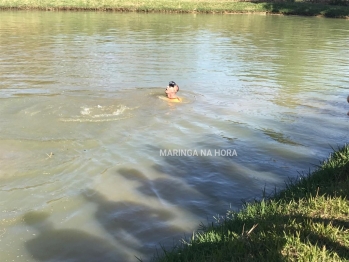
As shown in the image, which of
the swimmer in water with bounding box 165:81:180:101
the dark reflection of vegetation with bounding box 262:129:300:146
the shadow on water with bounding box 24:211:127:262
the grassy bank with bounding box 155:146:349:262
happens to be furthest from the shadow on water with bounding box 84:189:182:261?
the swimmer in water with bounding box 165:81:180:101

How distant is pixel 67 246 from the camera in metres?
4.81

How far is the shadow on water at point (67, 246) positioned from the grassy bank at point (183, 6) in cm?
4357

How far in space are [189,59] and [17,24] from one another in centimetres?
1875

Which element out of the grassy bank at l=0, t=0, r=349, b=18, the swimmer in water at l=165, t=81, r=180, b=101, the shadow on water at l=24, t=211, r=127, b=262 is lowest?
the shadow on water at l=24, t=211, r=127, b=262

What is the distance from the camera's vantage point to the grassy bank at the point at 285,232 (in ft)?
12.1

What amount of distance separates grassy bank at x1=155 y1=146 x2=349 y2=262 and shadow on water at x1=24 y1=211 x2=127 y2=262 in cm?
76

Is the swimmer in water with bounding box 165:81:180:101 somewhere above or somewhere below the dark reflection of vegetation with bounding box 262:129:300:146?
above

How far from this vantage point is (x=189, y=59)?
59.9 feet

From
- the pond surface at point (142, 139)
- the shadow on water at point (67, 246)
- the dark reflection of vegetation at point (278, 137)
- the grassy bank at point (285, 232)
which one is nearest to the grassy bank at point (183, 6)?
the pond surface at point (142, 139)

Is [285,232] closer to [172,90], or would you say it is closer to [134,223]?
[134,223]

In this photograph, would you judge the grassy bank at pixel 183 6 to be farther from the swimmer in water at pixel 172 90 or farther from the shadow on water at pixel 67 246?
the shadow on water at pixel 67 246

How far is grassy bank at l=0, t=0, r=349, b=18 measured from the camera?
44500mm

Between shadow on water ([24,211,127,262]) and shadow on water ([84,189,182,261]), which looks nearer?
shadow on water ([24,211,127,262])

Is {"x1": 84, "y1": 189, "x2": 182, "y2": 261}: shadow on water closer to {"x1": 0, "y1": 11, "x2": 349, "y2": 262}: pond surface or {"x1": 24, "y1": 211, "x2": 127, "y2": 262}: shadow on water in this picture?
{"x1": 0, "y1": 11, "x2": 349, "y2": 262}: pond surface
